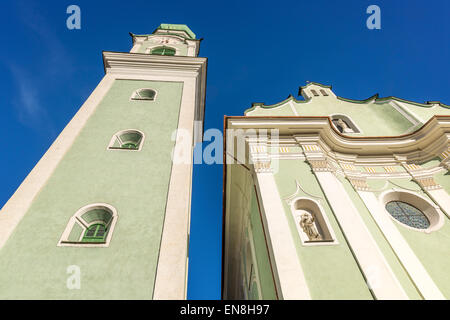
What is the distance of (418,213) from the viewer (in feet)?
32.6

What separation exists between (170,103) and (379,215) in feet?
29.3

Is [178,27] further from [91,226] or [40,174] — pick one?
[91,226]

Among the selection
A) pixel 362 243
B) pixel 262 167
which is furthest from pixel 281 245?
pixel 262 167

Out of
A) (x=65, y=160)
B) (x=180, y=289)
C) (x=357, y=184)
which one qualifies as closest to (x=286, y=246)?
(x=180, y=289)

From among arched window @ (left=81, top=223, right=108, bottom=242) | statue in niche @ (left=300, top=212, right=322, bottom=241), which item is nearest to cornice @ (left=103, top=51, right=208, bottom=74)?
arched window @ (left=81, top=223, right=108, bottom=242)

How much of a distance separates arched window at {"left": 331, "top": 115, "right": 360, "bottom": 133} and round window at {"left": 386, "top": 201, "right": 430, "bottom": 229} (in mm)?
4497

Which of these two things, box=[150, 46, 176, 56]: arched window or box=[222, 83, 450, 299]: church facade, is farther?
box=[150, 46, 176, 56]: arched window

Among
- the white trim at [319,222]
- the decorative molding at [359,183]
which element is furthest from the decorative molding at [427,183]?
the white trim at [319,222]

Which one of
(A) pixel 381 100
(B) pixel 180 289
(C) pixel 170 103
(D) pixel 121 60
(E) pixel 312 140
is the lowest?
(B) pixel 180 289

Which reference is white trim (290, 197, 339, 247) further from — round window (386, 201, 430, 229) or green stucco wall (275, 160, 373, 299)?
round window (386, 201, 430, 229)

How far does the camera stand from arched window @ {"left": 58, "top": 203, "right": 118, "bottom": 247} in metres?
6.78

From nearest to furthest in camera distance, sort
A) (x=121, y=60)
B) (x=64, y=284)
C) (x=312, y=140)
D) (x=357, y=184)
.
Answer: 1. (x=64, y=284)
2. (x=357, y=184)
3. (x=312, y=140)
4. (x=121, y=60)

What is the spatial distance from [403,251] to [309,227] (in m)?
2.58

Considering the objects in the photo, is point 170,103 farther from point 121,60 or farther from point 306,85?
point 306,85
